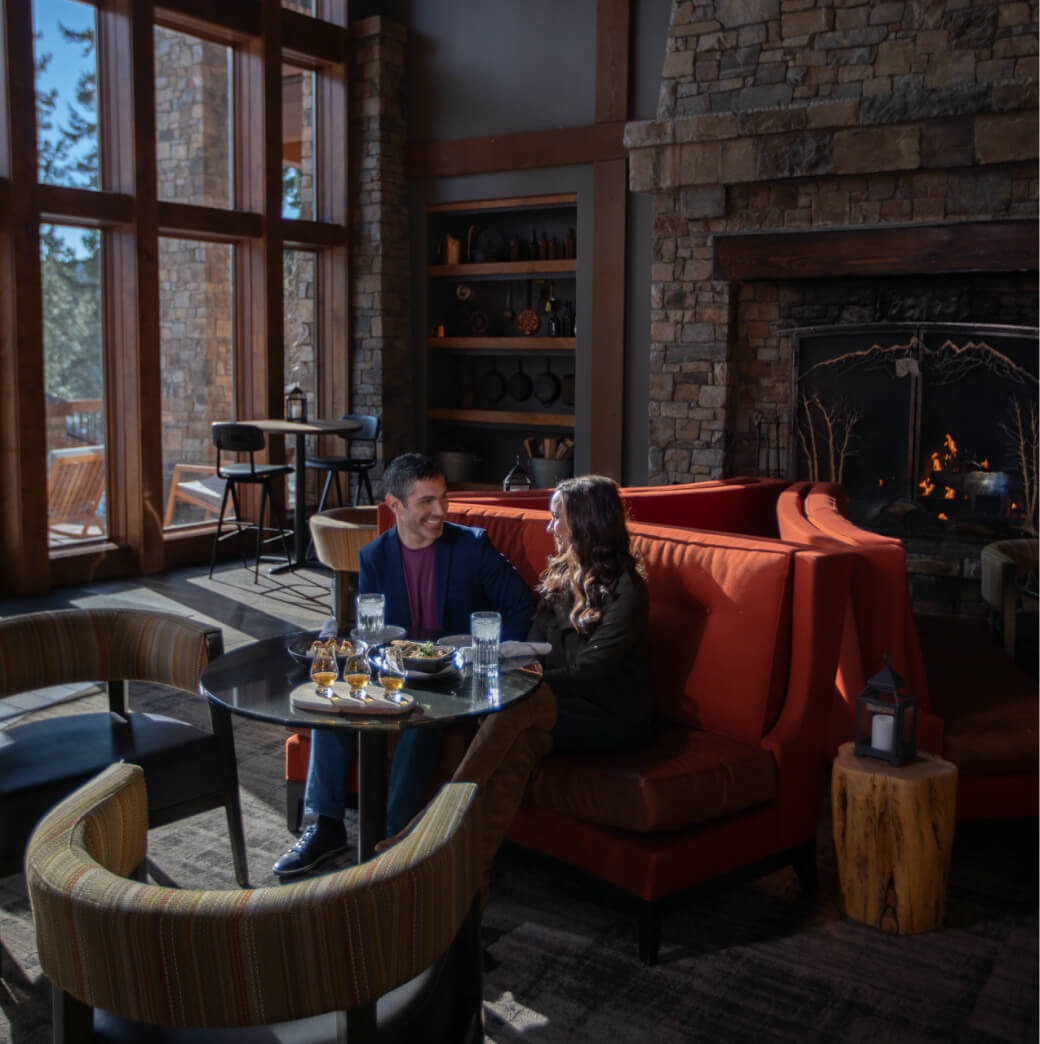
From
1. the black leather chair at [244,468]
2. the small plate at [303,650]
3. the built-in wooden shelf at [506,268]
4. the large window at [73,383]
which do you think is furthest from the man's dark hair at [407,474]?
the built-in wooden shelf at [506,268]

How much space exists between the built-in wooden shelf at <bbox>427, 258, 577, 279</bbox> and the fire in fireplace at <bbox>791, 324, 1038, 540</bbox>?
80.0 inches

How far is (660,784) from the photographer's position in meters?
2.63

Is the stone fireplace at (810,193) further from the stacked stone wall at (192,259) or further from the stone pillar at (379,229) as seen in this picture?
the stacked stone wall at (192,259)

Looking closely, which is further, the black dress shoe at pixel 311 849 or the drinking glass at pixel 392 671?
the black dress shoe at pixel 311 849

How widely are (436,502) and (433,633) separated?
0.38 metres

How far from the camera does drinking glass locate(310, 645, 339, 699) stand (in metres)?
2.40

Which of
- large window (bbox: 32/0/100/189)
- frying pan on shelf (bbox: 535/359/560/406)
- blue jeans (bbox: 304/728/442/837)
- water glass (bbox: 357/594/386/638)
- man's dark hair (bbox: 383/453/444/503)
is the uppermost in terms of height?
large window (bbox: 32/0/100/189)

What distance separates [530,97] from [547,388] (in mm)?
→ 2148

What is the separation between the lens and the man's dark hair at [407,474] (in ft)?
9.91

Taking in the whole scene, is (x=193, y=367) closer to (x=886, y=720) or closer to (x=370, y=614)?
(x=370, y=614)

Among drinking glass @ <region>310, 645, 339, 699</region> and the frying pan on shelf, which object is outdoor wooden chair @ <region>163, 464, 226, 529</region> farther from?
drinking glass @ <region>310, 645, 339, 699</region>

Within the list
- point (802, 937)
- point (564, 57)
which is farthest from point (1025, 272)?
point (802, 937)

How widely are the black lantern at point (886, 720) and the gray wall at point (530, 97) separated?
5006 millimetres

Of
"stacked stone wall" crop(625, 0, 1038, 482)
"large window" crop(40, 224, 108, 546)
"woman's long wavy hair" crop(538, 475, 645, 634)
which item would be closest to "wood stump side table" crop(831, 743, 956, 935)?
"woman's long wavy hair" crop(538, 475, 645, 634)
